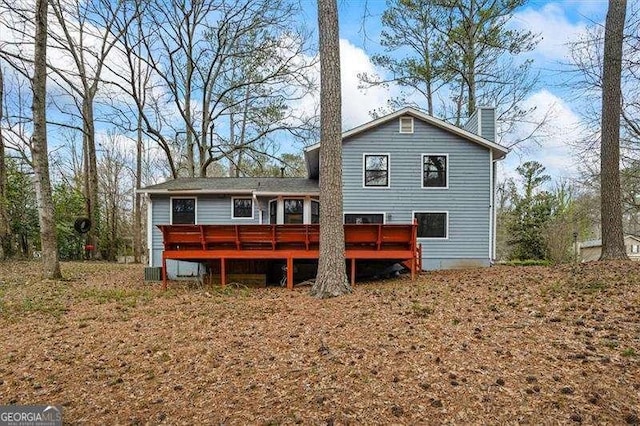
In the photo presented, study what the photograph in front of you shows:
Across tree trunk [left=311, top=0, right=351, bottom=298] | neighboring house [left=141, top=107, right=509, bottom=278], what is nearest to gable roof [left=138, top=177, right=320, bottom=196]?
neighboring house [left=141, top=107, right=509, bottom=278]

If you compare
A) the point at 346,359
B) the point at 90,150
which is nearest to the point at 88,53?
the point at 90,150

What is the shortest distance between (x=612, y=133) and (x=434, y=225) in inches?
221

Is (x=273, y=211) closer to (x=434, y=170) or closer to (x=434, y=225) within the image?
(x=434, y=225)

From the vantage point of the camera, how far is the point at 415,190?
13.5 metres

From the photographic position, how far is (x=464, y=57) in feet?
59.4

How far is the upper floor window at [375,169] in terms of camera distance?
13523 mm

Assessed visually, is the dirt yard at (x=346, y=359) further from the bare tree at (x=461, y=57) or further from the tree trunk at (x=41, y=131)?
the bare tree at (x=461, y=57)

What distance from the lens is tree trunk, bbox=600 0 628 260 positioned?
30.0ft

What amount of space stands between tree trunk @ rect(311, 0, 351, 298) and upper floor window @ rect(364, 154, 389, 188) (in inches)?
226

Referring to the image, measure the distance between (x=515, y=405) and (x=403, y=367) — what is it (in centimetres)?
110

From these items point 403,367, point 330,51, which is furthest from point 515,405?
point 330,51

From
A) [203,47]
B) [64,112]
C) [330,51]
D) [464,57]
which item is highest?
[203,47]

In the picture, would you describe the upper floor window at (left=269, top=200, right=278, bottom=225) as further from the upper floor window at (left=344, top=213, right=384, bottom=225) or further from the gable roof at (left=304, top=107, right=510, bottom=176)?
the upper floor window at (left=344, top=213, right=384, bottom=225)

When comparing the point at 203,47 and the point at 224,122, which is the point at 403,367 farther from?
the point at 224,122
